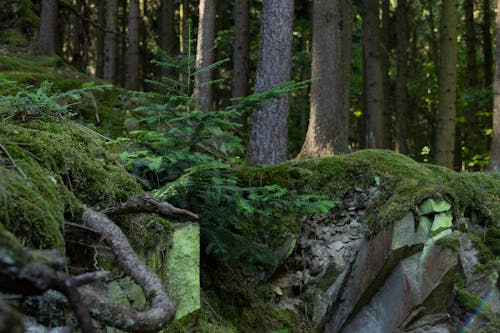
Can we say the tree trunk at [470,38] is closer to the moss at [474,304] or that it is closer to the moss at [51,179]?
the moss at [474,304]

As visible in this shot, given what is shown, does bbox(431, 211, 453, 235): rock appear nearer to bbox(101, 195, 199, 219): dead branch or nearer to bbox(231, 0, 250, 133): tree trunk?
bbox(101, 195, 199, 219): dead branch

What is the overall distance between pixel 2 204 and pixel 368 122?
11786 mm

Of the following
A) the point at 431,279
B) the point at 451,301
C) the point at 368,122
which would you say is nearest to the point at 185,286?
the point at 431,279

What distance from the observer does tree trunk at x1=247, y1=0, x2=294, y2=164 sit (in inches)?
329

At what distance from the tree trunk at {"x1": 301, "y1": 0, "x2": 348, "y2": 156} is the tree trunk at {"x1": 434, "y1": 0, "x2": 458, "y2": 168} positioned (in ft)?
10.9

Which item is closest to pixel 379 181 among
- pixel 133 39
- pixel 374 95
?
pixel 374 95

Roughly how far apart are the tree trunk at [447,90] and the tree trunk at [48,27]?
938 centimetres

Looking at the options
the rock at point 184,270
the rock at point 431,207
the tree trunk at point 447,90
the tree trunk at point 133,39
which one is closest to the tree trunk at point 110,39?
the tree trunk at point 133,39

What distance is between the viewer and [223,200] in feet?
15.4

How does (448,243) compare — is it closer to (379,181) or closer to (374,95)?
(379,181)

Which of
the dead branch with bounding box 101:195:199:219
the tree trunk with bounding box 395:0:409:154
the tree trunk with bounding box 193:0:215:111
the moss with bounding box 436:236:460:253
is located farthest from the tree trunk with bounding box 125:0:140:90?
the dead branch with bounding box 101:195:199:219

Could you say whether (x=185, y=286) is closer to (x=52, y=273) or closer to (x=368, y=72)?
(x=52, y=273)

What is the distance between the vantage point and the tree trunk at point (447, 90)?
11.0m

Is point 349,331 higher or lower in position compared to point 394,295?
lower
